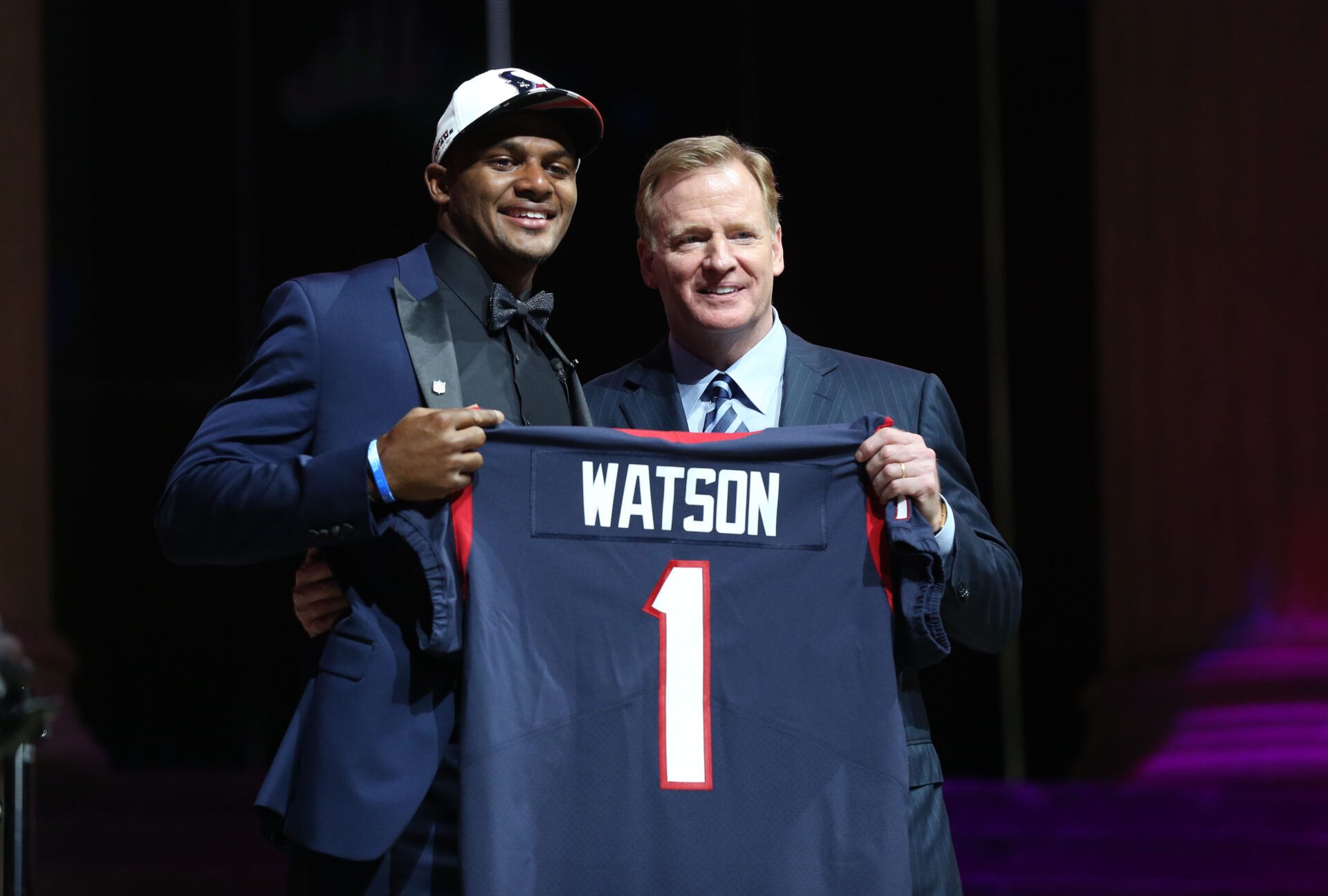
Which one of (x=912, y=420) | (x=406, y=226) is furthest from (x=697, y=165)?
(x=406, y=226)

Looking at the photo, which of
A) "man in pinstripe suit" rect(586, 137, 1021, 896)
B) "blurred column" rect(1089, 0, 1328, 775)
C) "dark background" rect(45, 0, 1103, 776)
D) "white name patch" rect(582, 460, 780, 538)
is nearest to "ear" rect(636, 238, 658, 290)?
"man in pinstripe suit" rect(586, 137, 1021, 896)

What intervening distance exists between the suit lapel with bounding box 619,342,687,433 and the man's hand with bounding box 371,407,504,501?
592mm

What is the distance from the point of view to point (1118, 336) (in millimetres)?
5297

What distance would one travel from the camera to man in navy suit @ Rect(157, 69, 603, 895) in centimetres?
188

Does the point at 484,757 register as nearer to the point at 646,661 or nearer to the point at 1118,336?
the point at 646,661

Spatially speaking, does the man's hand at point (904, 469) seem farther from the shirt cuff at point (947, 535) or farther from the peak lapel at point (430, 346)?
the peak lapel at point (430, 346)

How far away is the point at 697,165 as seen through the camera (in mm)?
2457

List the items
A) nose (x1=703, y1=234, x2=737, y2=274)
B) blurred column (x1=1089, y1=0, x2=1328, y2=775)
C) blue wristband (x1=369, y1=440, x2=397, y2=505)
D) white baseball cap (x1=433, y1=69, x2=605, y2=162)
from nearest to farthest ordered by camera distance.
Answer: blue wristband (x1=369, y1=440, x2=397, y2=505) → white baseball cap (x1=433, y1=69, x2=605, y2=162) → nose (x1=703, y1=234, x2=737, y2=274) → blurred column (x1=1089, y1=0, x2=1328, y2=775)

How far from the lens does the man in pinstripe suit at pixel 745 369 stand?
7.30ft

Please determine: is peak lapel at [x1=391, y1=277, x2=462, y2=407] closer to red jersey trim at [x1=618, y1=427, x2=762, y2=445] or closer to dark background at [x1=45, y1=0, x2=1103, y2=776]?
red jersey trim at [x1=618, y1=427, x2=762, y2=445]

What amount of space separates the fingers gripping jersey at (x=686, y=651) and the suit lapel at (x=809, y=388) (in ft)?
0.85

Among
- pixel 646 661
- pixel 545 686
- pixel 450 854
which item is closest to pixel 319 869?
pixel 450 854

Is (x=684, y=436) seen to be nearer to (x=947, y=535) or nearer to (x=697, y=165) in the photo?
(x=947, y=535)

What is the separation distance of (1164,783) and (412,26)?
3703mm
